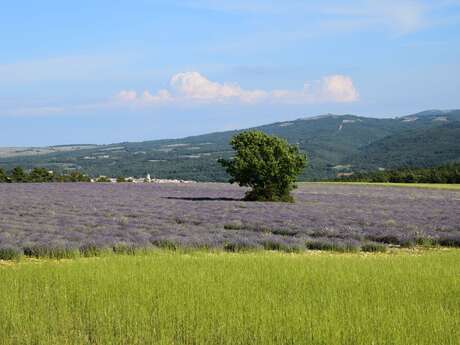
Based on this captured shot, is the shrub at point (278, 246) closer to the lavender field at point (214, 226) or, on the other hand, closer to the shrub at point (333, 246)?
the lavender field at point (214, 226)

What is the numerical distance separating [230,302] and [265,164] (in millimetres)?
27905

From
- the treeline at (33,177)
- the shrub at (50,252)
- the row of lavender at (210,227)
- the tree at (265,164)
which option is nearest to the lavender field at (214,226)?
the row of lavender at (210,227)

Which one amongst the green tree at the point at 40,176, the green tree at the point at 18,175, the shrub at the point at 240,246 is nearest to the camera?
the shrub at the point at 240,246

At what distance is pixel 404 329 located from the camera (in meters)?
7.21

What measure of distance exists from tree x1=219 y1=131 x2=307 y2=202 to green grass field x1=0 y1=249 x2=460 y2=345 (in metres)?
23.7

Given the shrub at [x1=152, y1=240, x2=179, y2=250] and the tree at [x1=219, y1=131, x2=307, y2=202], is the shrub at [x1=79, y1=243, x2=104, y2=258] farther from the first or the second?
the tree at [x1=219, y1=131, x2=307, y2=202]

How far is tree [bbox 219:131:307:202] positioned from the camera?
36719mm

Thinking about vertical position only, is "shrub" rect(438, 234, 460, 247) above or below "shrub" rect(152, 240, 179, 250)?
below

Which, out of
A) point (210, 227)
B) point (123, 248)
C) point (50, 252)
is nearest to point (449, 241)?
point (210, 227)

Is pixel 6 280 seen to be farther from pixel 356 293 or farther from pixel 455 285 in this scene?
pixel 455 285

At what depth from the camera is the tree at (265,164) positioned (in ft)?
120

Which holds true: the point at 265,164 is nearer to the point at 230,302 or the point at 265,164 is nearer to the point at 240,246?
the point at 240,246

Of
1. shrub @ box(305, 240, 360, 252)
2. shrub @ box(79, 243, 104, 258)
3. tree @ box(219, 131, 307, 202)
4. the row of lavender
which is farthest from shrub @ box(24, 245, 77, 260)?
tree @ box(219, 131, 307, 202)

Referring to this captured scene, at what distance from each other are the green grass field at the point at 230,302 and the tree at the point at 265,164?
23670 millimetres
